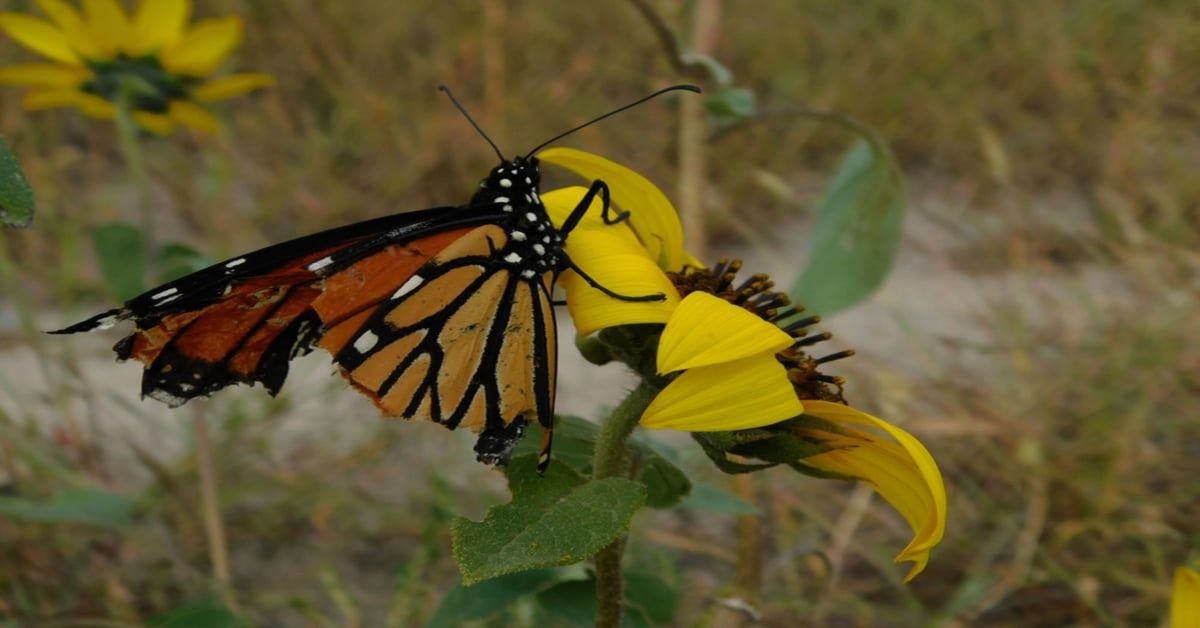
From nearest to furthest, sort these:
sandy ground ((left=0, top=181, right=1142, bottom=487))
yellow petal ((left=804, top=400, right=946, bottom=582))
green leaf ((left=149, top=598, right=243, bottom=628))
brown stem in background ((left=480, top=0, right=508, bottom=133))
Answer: yellow petal ((left=804, top=400, right=946, bottom=582)) → green leaf ((left=149, top=598, right=243, bottom=628)) → sandy ground ((left=0, top=181, right=1142, bottom=487)) → brown stem in background ((left=480, top=0, right=508, bottom=133))

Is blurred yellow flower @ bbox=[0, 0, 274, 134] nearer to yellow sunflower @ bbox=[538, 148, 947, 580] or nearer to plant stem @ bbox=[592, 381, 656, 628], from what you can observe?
yellow sunflower @ bbox=[538, 148, 947, 580]

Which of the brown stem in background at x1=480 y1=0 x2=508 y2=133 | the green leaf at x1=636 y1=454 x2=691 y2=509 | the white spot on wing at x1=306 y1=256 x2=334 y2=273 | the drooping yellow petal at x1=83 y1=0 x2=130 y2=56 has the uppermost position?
the brown stem in background at x1=480 y1=0 x2=508 y2=133

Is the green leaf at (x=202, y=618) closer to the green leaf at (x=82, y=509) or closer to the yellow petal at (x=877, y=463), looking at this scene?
the green leaf at (x=82, y=509)

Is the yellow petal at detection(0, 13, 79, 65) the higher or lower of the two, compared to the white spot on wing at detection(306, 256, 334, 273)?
higher

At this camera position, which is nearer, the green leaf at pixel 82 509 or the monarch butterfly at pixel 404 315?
the monarch butterfly at pixel 404 315

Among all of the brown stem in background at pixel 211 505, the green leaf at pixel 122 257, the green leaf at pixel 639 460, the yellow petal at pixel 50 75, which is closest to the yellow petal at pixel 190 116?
the yellow petal at pixel 50 75

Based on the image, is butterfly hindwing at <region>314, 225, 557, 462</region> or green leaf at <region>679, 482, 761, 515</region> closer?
butterfly hindwing at <region>314, 225, 557, 462</region>

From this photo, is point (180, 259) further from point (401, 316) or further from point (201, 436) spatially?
point (401, 316)

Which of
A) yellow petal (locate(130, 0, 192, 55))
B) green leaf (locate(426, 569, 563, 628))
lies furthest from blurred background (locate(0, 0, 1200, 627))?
yellow petal (locate(130, 0, 192, 55))
